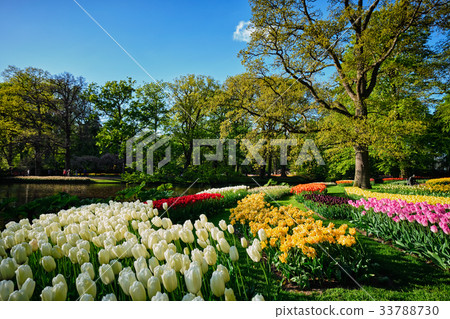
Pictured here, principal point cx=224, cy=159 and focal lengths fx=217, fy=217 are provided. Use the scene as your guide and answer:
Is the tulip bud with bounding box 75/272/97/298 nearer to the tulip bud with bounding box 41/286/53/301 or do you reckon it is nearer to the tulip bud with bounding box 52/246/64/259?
the tulip bud with bounding box 41/286/53/301

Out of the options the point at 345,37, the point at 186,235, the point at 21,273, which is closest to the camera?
the point at 21,273

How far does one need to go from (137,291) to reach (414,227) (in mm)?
4049

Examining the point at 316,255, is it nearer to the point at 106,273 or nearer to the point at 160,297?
the point at 160,297

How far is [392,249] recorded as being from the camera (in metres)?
3.43

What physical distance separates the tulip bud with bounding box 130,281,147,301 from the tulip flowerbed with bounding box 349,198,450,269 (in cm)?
329

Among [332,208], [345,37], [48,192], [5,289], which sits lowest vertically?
[48,192]

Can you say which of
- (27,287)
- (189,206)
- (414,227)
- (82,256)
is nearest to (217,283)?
(27,287)

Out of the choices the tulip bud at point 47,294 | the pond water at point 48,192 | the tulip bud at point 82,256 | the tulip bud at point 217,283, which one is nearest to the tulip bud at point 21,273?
the tulip bud at point 82,256

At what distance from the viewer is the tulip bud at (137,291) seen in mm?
1255

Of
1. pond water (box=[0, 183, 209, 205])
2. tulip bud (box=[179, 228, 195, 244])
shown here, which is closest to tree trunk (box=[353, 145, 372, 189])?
pond water (box=[0, 183, 209, 205])

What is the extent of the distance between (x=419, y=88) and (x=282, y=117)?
39.0 feet

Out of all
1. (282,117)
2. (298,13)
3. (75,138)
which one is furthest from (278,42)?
(75,138)

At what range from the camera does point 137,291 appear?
4.17ft

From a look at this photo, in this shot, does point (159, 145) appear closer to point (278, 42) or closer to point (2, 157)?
point (278, 42)
